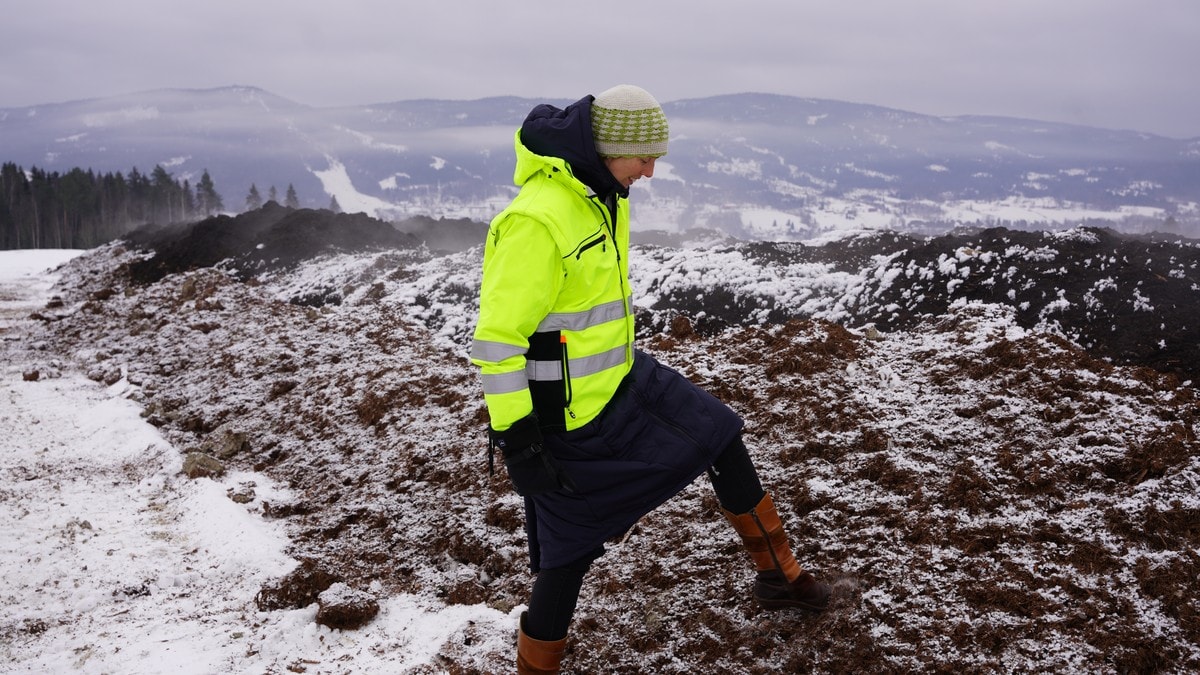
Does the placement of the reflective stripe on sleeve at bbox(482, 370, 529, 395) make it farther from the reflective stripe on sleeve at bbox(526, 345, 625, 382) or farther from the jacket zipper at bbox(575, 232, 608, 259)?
the jacket zipper at bbox(575, 232, 608, 259)

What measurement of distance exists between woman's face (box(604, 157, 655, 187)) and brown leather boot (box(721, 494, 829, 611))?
1.83 metres

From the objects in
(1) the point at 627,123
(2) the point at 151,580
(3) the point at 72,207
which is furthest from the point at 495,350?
(3) the point at 72,207

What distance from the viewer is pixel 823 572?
14.0 feet

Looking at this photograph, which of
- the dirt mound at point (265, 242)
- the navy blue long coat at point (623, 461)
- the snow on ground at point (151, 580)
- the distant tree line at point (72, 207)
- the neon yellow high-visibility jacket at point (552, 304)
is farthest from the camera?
the distant tree line at point (72, 207)

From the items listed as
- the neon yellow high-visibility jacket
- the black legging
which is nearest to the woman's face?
the neon yellow high-visibility jacket

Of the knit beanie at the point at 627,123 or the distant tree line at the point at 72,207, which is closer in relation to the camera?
the knit beanie at the point at 627,123

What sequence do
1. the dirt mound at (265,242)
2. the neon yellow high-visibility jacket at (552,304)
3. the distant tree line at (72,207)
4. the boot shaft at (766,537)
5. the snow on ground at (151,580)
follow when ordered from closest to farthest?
the neon yellow high-visibility jacket at (552,304) → the boot shaft at (766,537) → the snow on ground at (151,580) → the dirt mound at (265,242) → the distant tree line at (72,207)

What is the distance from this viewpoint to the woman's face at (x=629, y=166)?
3166 millimetres

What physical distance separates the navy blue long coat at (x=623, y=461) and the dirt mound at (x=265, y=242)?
18.3m

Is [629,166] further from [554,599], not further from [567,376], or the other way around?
[554,599]

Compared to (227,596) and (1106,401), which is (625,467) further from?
(1106,401)

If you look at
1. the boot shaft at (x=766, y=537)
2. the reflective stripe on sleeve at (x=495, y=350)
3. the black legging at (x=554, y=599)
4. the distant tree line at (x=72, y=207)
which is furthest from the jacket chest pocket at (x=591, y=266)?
the distant tree line at (x=72, y=207)

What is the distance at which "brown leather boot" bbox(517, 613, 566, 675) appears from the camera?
10.6 feet

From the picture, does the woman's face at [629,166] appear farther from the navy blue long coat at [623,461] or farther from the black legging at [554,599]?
the black legging at [554,599]
